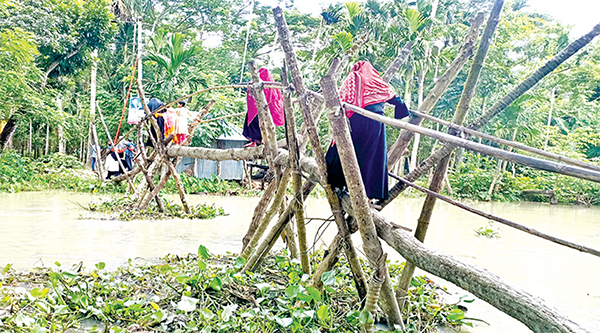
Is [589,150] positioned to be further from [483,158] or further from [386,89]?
[386,89]

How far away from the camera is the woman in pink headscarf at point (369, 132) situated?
3.25m

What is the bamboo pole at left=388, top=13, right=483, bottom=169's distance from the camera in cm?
321

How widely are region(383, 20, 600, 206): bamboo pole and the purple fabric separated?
0.50ft

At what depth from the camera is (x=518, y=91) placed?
287 centimetres

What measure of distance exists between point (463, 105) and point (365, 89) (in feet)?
2.43

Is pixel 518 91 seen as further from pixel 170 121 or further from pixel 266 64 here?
pixel 266 64

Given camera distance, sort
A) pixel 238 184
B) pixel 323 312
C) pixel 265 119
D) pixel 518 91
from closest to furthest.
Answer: pixel 323 312
pixel 518 91
pixel 265 119
pixel 238 184

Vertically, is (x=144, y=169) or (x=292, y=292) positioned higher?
(x=144, y=169)

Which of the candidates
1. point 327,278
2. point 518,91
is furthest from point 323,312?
point 518,91

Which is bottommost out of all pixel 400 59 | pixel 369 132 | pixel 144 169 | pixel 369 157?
pixel 144 169

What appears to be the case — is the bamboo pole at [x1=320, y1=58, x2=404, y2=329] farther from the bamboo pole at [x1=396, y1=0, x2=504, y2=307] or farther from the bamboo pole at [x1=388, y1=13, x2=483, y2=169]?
the bamboo pole at [x1=388, y1=13, x2=483, y2=169]

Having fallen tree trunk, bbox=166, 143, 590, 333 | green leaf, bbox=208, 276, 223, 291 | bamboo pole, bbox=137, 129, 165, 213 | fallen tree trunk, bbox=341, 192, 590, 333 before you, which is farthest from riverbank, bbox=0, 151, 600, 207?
fallen tree trunk, bbox=341, 192, 590, 333

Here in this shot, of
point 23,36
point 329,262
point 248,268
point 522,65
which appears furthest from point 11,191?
point 522,65

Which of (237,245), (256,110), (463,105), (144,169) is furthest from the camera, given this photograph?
(144,169)
